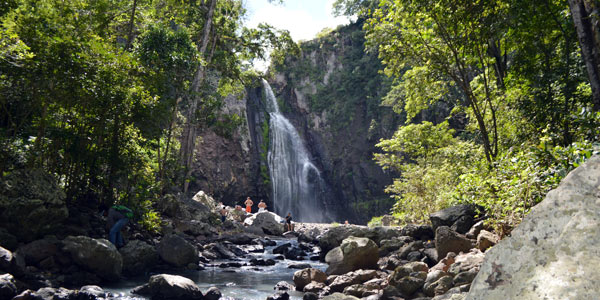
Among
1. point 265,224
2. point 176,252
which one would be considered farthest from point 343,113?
point 176,252

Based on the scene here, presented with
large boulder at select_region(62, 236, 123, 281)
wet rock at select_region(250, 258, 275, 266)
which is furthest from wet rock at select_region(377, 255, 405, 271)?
large boulder at select_region(62, 236, 123, 281)

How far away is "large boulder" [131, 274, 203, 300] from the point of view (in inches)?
257

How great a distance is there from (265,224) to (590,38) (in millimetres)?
16861

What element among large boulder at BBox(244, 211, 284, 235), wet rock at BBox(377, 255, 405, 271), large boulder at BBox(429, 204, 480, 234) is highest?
large boulder at BBox(429, 204, 480, 234)

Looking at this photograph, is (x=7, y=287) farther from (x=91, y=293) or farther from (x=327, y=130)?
(x=327, y=130)

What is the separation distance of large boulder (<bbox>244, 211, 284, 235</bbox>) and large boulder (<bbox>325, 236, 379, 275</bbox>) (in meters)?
11.4

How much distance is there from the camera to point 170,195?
49.0 feet

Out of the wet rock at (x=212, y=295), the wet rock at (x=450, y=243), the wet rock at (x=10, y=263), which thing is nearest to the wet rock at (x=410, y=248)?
the wet rock at (x=450, y=243)

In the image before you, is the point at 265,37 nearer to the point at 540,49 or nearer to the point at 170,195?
the point at 170,195

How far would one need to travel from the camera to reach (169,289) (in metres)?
6.54

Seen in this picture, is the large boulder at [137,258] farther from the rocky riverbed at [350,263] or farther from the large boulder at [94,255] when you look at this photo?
the large boulder at [94,255]

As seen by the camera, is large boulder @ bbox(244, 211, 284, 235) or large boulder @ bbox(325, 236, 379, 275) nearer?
large boulder @ bbox(325, 236, 379, 275)

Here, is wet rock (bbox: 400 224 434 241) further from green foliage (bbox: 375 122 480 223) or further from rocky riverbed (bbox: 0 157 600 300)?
green foliage (bbox: 375 122 480 223)

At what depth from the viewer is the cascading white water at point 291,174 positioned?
36969 mm
